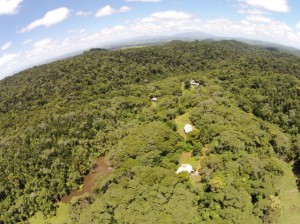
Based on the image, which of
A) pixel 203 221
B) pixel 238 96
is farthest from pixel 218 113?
pixel 203 221

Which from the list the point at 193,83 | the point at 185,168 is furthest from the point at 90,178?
the point at 193,83

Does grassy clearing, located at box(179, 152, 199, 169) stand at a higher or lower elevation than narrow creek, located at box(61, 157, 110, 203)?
higher

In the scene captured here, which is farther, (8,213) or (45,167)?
(45,167)

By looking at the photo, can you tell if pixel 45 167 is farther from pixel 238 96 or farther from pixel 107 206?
pixel 238 96

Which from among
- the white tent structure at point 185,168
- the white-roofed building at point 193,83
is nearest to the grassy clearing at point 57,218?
the white tent structure at point 185,168

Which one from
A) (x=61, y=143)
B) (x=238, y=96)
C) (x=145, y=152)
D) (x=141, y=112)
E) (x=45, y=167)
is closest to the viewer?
(x=145, y=152)

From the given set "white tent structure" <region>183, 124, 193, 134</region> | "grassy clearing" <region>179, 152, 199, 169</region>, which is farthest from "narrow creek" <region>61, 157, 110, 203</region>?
"white tent structure" <region>183, 124, 193, 134</region>

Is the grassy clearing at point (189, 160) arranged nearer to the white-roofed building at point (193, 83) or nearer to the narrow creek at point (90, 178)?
the narrow creek at point (90, 178)

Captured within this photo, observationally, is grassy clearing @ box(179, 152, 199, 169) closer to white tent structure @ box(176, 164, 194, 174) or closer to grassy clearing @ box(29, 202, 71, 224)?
white tent structure @ box(176, 164, 194, 174)
